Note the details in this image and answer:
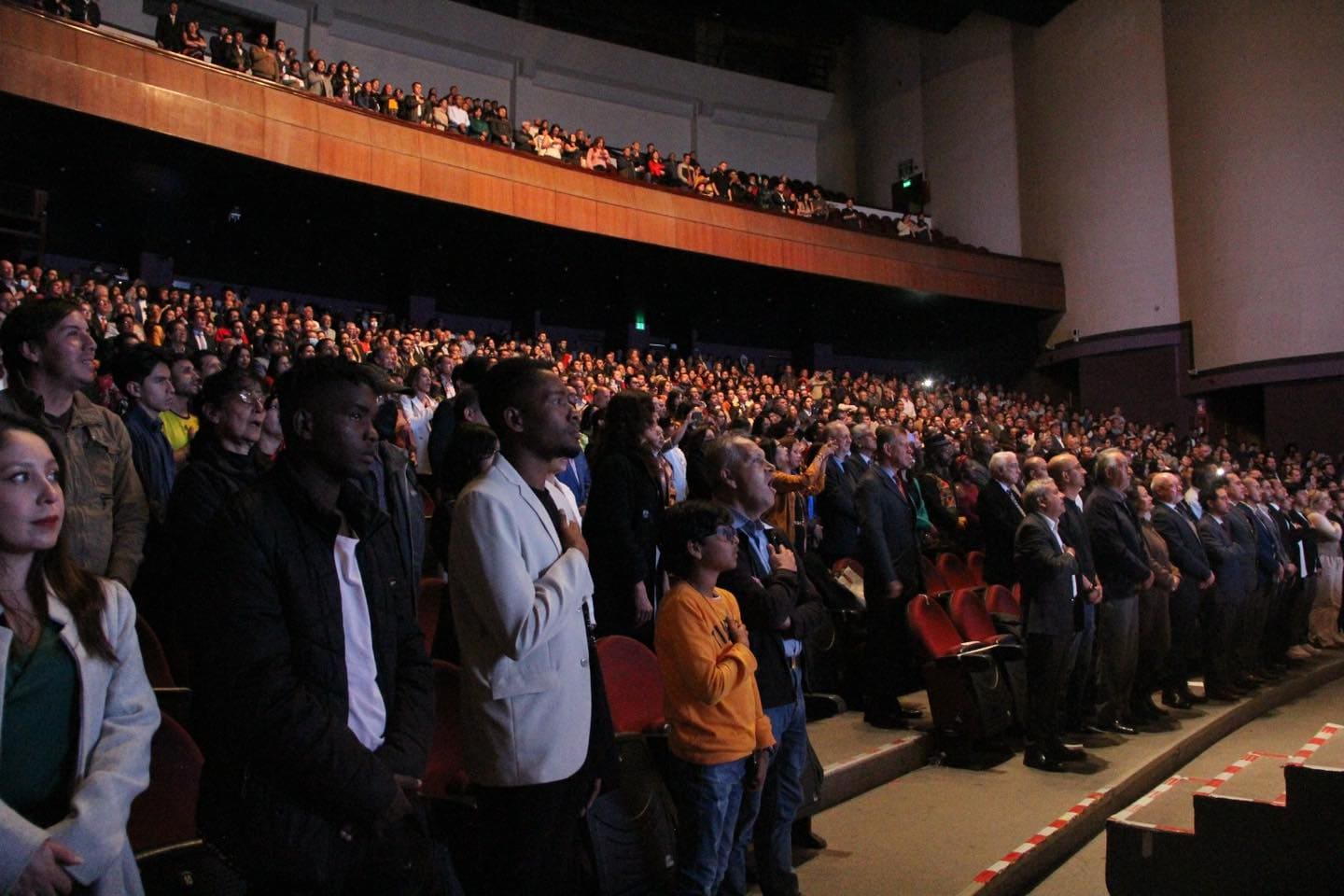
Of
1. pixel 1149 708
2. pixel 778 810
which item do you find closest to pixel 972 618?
pixel 1149 708

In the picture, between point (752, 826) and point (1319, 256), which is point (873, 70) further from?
point (752, 826)

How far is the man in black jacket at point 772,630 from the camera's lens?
239 centimetres

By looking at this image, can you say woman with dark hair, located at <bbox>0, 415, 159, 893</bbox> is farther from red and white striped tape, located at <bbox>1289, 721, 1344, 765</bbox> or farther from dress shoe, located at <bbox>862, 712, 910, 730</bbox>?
red and white striped tape, located at <bbox>1289, 721, 1344, 765</bbox>

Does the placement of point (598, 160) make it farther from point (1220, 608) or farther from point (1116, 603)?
point (1116, 603)

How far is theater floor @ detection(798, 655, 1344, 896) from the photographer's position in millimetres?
2773

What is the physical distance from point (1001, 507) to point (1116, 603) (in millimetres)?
709

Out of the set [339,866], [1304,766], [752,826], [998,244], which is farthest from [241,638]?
[998,244]

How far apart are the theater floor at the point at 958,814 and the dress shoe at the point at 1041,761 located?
0.05 m

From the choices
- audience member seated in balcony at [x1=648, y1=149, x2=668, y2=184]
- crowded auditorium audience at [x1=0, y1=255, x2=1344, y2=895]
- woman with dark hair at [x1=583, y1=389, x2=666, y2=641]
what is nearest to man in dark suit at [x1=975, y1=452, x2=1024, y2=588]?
crowded auditorium audience at [x1=0, y1=255, x2=1344, y2=895]

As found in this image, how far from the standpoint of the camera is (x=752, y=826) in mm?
2428

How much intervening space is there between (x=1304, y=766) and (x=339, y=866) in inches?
98.9

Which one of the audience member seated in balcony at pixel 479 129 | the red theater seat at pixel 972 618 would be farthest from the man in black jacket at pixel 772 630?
the audience member seated in balcony at pixel 479 129

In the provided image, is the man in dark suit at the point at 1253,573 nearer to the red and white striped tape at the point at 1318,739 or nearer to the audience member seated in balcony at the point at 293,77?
the red and white striped tape at the point at 1318,739

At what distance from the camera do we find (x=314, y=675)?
4.44 feet
